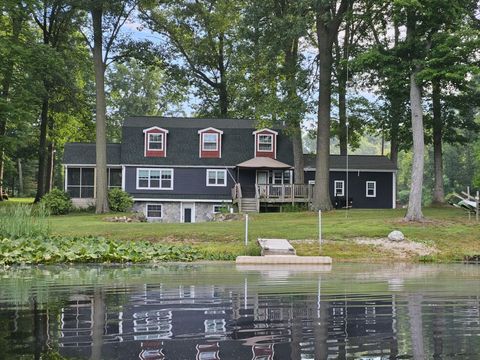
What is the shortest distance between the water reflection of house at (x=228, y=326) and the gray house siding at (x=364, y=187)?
1350 inches

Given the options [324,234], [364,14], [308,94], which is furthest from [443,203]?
[324,234]

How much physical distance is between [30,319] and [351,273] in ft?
28.2

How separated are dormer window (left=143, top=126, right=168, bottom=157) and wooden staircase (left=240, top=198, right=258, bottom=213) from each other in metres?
7.79

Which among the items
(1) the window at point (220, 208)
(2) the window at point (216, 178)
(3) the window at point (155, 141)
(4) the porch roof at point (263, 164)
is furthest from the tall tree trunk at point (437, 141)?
(3) the window at point (155, 141)

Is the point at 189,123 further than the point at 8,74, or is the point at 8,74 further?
the point at 189,123

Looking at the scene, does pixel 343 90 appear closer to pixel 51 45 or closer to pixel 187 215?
pixel 187 215

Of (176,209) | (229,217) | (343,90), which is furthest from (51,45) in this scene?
(343,90)

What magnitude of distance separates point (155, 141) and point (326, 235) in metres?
23.4

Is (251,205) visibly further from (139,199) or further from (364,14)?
(364,14)

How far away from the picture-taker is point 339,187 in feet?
140

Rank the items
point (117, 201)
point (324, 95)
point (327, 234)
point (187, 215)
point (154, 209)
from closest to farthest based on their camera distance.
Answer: point (327, 234)
point (324, 95)
point (117, 201)
point (154, 209)
point (187, 215)

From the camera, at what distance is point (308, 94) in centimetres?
3262

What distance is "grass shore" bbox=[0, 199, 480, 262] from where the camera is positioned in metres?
19.8

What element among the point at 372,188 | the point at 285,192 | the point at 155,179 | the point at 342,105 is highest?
the point at 342,105
